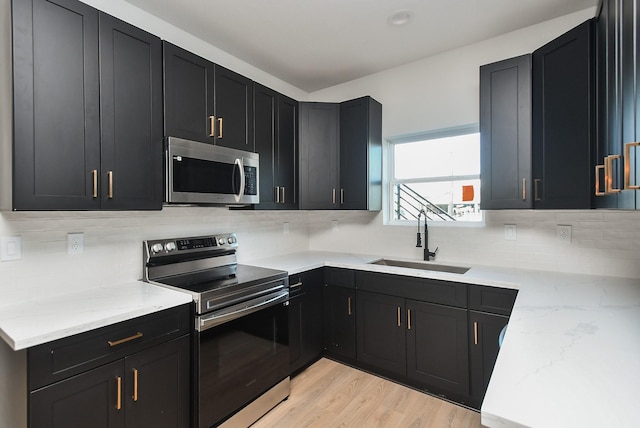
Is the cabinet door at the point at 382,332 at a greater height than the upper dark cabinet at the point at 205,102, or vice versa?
the upper dark cabinet at the point at 205,102

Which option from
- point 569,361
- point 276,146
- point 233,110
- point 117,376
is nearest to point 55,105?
point 233,110

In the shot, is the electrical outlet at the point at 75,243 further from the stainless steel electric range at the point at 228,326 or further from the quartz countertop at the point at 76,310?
the stainless steel electric range at the point at 228,326

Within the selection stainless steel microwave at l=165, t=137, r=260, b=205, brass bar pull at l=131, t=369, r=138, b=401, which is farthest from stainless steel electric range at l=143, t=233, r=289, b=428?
stainless steel microwave at l=165, t=137, r=260, b=205

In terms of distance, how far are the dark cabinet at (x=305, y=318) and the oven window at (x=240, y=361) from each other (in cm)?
18

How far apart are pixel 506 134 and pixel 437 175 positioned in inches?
31.5

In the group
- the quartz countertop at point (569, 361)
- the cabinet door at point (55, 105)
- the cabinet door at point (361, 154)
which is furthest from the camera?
the cabinet door at point (361, 154)

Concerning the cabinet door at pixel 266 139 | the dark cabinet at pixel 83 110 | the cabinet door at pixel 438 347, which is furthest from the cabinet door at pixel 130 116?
the cabinet door at pixel 438 347

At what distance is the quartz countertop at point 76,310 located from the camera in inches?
50.6

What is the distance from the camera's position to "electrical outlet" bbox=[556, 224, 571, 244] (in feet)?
7.63

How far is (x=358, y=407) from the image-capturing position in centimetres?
226

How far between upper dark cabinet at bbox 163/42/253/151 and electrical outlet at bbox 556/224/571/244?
93.4 inches

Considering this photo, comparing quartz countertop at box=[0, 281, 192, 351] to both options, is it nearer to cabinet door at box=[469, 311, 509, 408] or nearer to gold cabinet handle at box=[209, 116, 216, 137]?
gold cabinet handle at box=[209, 116, 216, 137]

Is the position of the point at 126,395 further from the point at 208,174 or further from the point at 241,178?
the point at 241,178

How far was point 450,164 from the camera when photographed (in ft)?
A: 9.67
